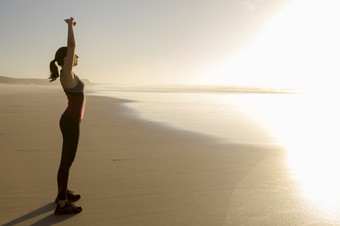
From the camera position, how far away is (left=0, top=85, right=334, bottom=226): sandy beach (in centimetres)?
360

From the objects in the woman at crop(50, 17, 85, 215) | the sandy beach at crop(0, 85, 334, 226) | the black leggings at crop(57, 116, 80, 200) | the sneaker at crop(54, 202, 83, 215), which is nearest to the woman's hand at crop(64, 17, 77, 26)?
the woman at crop(50, 17, 85, 215)

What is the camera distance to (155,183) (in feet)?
15.8

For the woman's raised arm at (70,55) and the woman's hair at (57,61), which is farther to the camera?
the woman's hair at (57,61)

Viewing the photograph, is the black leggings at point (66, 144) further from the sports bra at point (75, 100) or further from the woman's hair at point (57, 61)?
the woman's hair at point (57, 61)

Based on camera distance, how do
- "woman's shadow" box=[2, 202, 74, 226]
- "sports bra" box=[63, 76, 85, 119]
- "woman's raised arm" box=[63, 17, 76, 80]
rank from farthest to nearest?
"sports bra" box=[63, 76, 85, 119] → "woman's shadow" box=[2, 202, 74, 226] → "woman's raised arm" box=[63, 17, 76, 80]

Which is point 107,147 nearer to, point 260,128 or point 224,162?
point 224,162

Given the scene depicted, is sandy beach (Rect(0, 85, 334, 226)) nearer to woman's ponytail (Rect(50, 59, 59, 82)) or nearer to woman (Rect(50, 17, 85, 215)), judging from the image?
woman (Rect(50, 17, 85, 215))

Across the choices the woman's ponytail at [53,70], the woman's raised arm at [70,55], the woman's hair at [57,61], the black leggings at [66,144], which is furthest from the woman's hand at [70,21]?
the black leggings at [66,144]

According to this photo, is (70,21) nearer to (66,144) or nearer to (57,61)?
(57,61)

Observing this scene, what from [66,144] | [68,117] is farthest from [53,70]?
[66,144]

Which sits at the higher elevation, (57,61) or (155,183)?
(57,61)

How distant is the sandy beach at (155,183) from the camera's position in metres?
3.60

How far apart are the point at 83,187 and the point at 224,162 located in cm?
303

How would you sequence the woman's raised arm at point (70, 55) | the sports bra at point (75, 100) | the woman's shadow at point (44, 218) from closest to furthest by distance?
the woman's raised arm at point (70, 55) < the woman's shadow at point (44, 218) < the sports bra at point (75, 100)
